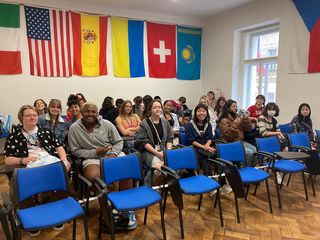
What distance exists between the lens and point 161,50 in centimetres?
738

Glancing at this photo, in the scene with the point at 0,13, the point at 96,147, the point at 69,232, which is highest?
the point at 0,13

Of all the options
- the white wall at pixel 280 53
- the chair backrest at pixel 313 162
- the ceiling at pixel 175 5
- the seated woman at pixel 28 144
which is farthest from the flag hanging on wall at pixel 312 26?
the seated woman at pixel 28 144

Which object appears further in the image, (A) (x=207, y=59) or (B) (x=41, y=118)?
(A) (x=207, y=59)

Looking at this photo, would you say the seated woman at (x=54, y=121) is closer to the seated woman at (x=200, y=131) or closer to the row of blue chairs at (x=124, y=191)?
the row of blue chairs at (x=124, y=191)

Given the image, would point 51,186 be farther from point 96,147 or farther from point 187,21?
point 187,21

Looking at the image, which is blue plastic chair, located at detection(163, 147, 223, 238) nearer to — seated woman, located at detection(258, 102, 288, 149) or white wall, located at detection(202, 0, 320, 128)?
seated woman, located at detection(258, 102, 288, 149)

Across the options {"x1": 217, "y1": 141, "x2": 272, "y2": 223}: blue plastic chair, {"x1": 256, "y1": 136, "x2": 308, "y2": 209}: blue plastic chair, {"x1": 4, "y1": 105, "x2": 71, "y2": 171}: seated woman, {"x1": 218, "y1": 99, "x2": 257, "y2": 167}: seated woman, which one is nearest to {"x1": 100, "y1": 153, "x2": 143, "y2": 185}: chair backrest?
{"x1": 4, "y1": 105, "x2": 71, "y2": 171}: seated woman

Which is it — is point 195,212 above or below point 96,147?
below

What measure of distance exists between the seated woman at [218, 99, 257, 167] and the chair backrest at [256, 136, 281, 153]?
0.58ft

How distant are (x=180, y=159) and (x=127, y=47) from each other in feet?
15.5

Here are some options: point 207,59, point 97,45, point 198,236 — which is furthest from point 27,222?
point 207,59

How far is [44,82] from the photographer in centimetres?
606

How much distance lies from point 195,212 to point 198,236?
1.61 feet

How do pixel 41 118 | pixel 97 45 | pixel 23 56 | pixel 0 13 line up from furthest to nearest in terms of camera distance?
pixel 97 45 → pixel 23 56 → pixel 0 13 → pixel 41 118
